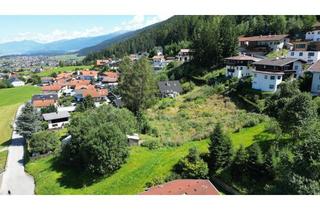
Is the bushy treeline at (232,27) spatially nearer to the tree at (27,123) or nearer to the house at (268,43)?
the house at (268,43)

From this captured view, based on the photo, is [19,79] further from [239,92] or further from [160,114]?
[239,92]

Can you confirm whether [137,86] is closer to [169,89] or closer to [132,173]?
[169,89]

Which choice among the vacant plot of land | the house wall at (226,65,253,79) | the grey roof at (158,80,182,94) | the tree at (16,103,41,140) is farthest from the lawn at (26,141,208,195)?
the grey roof at (158,80,182,94)

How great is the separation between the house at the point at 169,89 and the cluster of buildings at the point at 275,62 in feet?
20.7

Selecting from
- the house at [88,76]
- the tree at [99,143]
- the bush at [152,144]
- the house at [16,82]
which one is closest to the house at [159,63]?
the house at [88,76]

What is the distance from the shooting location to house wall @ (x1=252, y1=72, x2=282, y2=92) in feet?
75.9

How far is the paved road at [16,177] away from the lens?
17.8m

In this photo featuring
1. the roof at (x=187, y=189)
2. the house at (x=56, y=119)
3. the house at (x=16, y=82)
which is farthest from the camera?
the house at (x=16, y=82)

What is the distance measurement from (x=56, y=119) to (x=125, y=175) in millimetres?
16715

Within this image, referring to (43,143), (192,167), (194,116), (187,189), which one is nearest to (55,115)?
(43,143)

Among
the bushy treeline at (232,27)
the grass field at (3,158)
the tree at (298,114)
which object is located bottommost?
the grass field at (3,158)

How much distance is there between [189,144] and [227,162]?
4.43 m

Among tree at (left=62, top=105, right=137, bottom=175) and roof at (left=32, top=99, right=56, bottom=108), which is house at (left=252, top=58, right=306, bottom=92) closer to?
tree at (left=62, top=105, right=137, bottom=175)

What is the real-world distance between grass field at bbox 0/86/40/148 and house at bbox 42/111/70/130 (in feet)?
13.3
